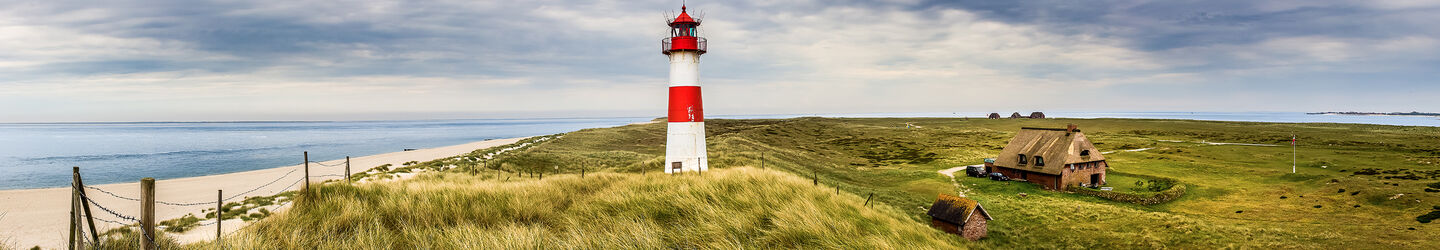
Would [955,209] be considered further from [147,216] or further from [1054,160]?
[147,216]

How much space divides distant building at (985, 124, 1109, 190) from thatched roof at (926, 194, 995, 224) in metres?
12.5

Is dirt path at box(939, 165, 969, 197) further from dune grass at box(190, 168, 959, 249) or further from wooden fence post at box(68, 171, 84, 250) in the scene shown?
wooden fence post at box(68, 171, 84, 250)

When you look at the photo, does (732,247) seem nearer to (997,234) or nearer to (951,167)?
(997,234)

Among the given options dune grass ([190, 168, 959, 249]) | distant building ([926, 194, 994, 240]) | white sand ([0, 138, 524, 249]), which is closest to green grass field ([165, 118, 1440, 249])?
dune grass ([190, 168, 959, 249])

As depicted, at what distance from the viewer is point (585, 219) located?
27.6 feet

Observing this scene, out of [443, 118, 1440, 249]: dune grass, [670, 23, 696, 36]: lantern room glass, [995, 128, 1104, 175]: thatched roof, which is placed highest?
[670, 23, 696, 36]: lantern room glass

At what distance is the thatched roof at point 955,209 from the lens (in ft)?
61.7

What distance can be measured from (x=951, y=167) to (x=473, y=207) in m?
37.8

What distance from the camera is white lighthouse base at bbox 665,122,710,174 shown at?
20.4 meters

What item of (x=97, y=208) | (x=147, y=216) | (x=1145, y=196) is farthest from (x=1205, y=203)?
(x=97, y=208)

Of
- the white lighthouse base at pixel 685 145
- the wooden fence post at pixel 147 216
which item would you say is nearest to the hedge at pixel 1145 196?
the white lighthouse base at pixel 685 145

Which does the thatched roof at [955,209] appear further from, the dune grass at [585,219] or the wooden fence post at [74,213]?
the wooden fence post at [74,213]

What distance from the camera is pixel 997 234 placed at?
65.0 feet

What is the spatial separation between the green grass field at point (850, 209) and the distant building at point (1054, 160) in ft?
4.05
